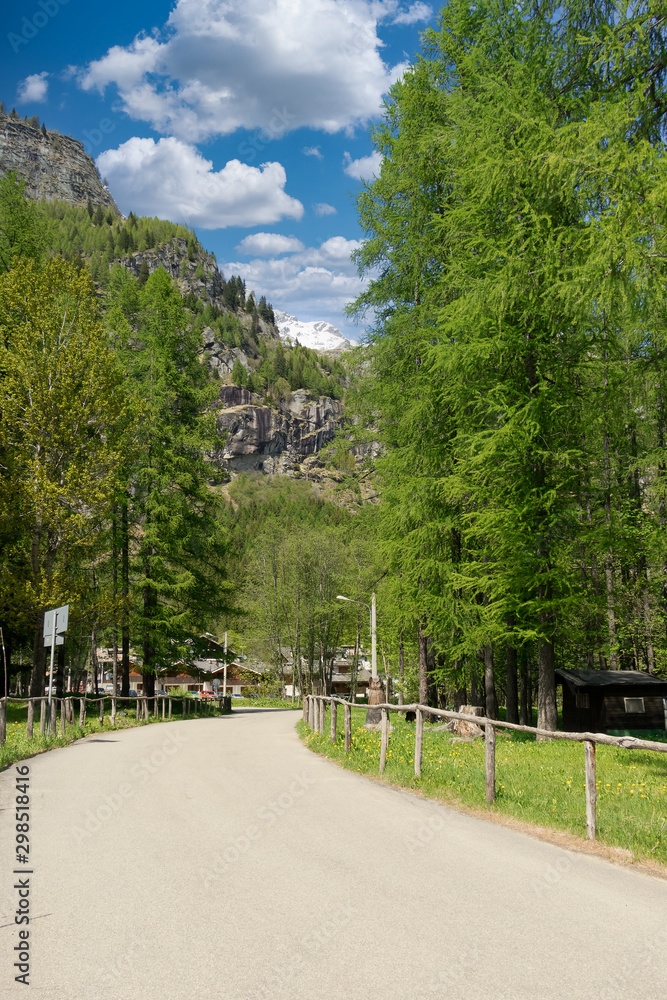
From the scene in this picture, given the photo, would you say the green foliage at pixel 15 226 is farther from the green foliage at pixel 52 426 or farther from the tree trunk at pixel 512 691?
the tree trunk at pixel 512 691

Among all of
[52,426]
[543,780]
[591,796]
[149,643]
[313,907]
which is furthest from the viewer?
[149,643]

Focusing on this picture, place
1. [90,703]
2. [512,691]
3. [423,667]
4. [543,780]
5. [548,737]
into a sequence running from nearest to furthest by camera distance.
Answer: [548,737] < [543,780] < [423,667] < [512,691] < [90,703]

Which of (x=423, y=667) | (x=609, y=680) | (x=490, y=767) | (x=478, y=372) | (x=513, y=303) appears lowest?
(x=609, y=680)

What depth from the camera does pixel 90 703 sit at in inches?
1193

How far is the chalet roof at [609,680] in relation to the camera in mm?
26172

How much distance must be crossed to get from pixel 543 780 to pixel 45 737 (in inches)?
428

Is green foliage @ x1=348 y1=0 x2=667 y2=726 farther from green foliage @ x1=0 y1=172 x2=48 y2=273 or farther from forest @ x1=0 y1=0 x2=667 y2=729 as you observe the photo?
green foliage @ x1=0 y1=172 x2=48 y2=273

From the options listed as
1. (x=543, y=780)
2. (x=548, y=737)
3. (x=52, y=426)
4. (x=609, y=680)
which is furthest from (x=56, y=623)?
(x=609, y=680)

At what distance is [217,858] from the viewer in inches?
245

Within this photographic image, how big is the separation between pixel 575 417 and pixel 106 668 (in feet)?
364

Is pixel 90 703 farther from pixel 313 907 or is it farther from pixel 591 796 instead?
pixel 313 907

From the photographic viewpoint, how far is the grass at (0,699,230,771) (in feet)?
45.0

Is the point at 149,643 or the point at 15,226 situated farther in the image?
the point at 149,643

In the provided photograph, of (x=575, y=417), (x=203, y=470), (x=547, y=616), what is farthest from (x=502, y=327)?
(x=203, y=470)
